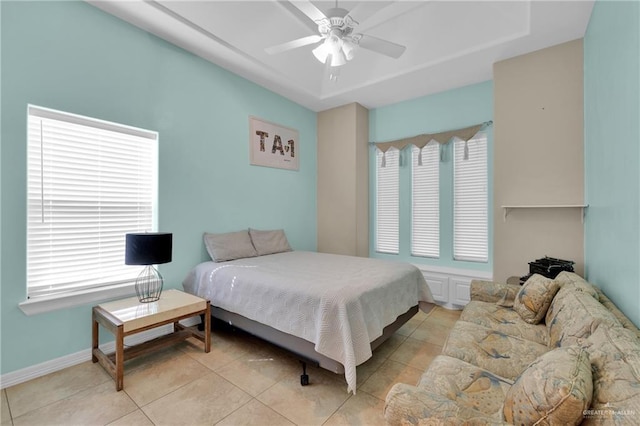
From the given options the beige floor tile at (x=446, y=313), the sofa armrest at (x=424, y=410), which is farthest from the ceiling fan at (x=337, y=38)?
the beige floor tile at (x=446, y=313)

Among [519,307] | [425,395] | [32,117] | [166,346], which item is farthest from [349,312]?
[32,117]

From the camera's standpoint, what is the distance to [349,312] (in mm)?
2004

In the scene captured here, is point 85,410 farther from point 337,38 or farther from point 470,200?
point 470,200

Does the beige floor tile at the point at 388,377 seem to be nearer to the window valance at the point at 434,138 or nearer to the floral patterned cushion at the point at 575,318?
the floral patterned cushion at the point at 575,318

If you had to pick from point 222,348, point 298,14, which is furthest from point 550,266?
point 298,14

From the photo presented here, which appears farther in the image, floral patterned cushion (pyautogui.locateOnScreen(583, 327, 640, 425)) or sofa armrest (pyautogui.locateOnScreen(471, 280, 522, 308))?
sofa armrest (pyautogui.locateOnScreen(471, 280, 522, 308))

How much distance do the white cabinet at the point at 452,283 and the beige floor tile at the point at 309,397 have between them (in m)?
2.30

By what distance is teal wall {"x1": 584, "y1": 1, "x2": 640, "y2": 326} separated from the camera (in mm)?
1551

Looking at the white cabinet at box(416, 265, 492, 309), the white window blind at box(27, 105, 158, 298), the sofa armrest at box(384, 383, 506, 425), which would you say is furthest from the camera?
the white cabinet at box(416, 265, 492, 309)

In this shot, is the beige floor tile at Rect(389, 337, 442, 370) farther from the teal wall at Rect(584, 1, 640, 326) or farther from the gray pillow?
the gray pillow

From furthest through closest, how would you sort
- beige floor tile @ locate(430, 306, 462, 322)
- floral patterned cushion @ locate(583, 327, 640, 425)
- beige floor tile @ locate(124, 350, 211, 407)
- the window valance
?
the window valance < beige floor tile @ locate(430, 306, 462, 322) < beige floor tile @ locate(124, 350, 211, 407) < floral patterned cushion @ locate(583, 327, 640, 425)

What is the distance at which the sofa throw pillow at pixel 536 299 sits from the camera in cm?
215

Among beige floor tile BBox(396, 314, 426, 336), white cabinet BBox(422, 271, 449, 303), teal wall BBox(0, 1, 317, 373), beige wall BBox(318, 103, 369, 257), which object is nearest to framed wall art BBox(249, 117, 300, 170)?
teal wall BBox(0, 1, 317, 373)

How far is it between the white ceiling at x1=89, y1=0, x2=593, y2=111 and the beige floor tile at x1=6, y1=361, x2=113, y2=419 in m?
3.26
